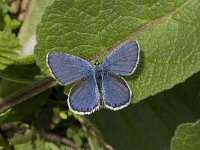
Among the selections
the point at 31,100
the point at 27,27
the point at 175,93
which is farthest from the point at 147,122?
the point at 27,27

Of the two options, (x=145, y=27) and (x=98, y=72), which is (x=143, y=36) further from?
(x=98, y=72)

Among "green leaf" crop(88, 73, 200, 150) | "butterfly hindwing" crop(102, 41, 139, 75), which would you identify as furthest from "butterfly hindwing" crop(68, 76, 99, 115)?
"green leaf" crop(88, 73, 200, 150)

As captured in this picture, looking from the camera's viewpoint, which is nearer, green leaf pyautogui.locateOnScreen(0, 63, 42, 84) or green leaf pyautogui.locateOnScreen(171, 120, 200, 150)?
green leaf pyautogui.locateOnScreen(171, 120, 200, 150)

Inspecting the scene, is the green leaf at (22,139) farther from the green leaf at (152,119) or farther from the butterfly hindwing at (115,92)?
the butterfly hindwing at (115,92)

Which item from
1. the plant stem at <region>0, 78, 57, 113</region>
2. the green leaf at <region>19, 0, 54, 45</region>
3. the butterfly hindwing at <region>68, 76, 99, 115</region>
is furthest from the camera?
the green leaf at <region>19, 0, 54, 45</region>

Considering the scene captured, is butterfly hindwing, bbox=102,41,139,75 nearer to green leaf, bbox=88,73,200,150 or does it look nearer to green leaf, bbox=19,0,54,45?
green leaf, bbox=88,73,200,150

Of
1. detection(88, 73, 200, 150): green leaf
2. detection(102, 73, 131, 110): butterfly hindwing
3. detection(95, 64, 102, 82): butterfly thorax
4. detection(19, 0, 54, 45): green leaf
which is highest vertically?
detection(95, 64, 102, 82): butterfly thorax

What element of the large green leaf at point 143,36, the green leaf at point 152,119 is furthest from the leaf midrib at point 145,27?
the green leaf at point 152,119

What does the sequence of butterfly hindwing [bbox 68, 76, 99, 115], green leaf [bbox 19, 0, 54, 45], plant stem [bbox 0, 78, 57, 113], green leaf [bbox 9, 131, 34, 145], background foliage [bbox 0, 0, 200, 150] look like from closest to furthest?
1. butterfly hindwing [bbox 68, 76, 99, 115]
2. background foliage [bbox 0, 0, 200, 150]
3. plant stem [bbox 0, 78, 57, 113]
4. green leaf [bbox 9, 131, 34, 145]
5. green leaf [bbox 19, 0, 54, 45]
